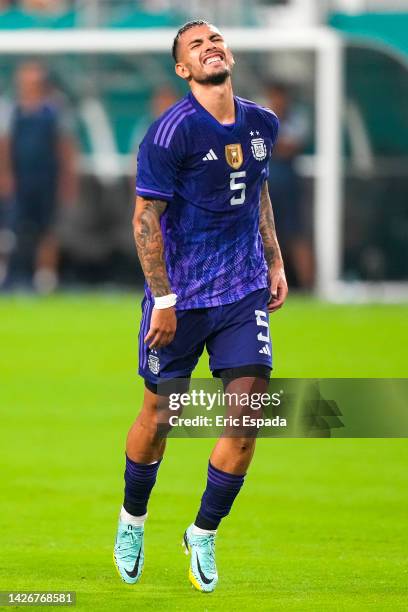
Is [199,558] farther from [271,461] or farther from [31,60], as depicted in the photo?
[31,60]

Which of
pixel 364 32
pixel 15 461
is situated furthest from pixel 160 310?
pixel 364 32

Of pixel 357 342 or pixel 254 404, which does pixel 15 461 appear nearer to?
pixel 254 404

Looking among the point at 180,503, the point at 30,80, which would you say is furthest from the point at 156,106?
the point at 180,503

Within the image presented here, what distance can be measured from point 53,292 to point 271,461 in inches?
460

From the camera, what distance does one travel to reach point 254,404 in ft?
23.9

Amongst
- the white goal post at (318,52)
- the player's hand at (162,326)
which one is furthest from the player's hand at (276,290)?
the white goal post at (318,52)

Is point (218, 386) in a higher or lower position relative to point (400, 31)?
higher

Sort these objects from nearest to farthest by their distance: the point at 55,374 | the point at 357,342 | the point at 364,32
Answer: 1. the point at 55,374
2. the point at 357,342
3. the point at 364,32

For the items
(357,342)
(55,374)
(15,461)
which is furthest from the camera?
(357,342)

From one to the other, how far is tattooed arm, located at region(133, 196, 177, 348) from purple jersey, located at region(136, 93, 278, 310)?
0.06 meters

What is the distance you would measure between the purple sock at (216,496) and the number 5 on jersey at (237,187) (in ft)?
3.83

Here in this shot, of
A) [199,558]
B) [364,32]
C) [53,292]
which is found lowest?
[53,292]

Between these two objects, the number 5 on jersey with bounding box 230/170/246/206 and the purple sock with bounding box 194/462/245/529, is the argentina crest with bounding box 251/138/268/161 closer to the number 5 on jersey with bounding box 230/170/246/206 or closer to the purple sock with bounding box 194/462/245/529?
the number 5 on jersey with bounding box 230/170/246/206

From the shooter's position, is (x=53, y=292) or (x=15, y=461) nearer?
(x=15, y=461)
